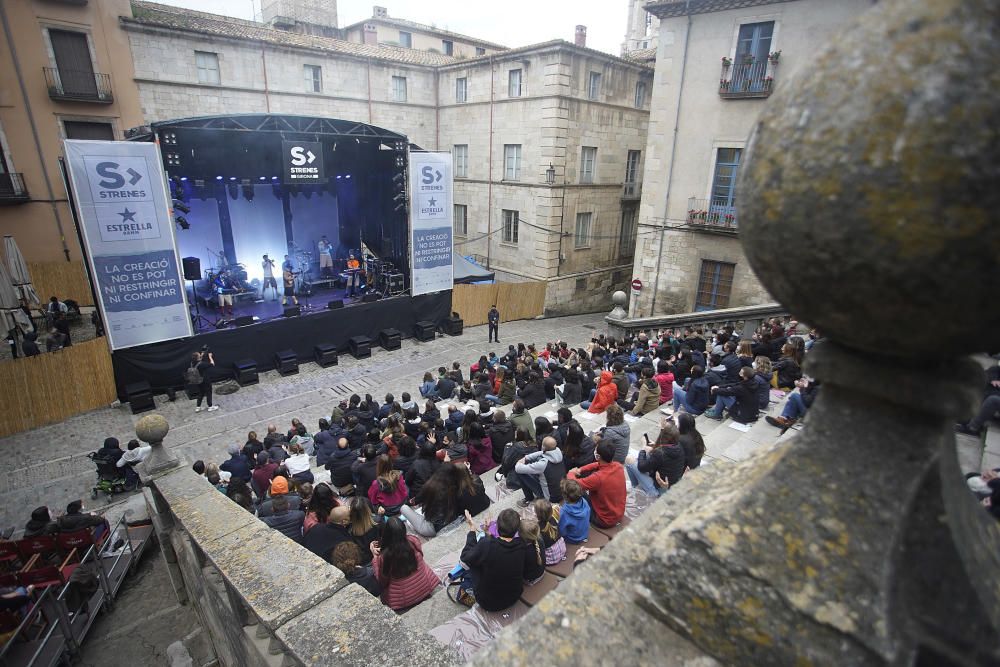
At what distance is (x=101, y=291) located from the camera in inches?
494

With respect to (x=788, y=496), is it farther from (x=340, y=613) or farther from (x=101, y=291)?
(x=101, y=291)

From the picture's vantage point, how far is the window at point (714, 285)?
1800cm

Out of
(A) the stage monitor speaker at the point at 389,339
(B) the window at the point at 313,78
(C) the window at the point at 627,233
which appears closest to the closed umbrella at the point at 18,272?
(A) the stage monitor speaker at the point at 389,339

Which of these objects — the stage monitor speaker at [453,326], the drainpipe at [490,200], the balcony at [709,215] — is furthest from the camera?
the drainpipe at [490,200]

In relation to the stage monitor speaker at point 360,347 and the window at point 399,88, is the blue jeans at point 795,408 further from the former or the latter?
the window at point 399,88

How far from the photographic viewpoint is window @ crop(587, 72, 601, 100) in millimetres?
22531

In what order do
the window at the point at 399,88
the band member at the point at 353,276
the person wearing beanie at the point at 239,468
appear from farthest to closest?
the window at the point at 399,88 < the band member at the point at 353,276 < the person wearing beanie at the point at 239,468

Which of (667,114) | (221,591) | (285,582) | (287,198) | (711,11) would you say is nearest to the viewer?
(285,582)

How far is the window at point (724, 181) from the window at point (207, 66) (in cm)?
1973

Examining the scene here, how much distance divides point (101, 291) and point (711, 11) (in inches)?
751

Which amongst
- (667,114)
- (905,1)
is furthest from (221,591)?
(667,114)

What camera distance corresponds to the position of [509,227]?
25.0 metres

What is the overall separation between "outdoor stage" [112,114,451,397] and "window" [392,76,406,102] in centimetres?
616

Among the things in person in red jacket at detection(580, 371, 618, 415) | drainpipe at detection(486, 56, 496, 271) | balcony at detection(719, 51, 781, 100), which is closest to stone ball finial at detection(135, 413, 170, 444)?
person in red jacket at detection(580, 371, 618, 415)
